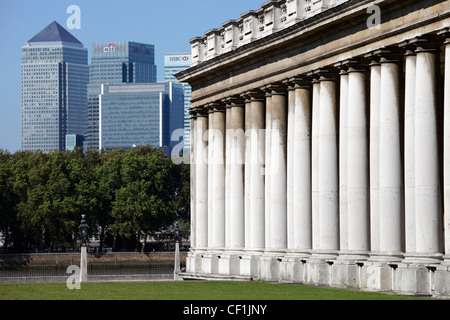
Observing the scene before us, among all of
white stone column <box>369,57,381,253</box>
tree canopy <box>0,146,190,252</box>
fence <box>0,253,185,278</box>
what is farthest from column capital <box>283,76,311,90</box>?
tree canopy <box>0,146,190,252</box>

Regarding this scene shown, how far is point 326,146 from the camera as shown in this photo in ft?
249

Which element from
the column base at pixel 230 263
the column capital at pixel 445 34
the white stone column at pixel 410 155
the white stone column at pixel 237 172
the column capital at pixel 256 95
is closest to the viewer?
the column capital at pixel 445 34

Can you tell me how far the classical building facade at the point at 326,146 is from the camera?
6294 cm

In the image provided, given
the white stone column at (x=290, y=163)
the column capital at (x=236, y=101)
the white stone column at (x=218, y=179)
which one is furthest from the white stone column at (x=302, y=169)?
the white stone column at (x=218, y=179)

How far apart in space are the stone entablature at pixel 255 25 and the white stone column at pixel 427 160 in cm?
995

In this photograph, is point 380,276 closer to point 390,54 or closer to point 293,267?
point 390,54

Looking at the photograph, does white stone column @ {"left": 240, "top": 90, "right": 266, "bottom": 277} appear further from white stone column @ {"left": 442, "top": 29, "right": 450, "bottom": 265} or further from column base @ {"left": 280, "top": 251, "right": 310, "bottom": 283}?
white stone column @ {"left": 442, "top": 29, "right": 450, "bottom": 265}

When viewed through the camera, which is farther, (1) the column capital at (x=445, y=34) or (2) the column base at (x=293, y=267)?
(2) the column base at (x=293, y=267)

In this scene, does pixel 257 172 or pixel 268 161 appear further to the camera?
pixel 257 172

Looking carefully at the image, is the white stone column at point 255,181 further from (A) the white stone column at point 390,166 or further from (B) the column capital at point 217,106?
(A) the white stone column at point 390,166

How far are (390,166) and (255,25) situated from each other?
2701 centimetres

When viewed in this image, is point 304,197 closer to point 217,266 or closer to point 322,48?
point 322,48

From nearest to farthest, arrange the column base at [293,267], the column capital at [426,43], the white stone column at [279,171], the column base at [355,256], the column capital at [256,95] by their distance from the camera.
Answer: the column capital at [426,43] → the column base at [355,256] → the column base at [293,267] → the white stone column at [279,171] → the column capital at [256,95]

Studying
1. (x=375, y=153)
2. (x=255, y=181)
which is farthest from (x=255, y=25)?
(x=375, y=153)
